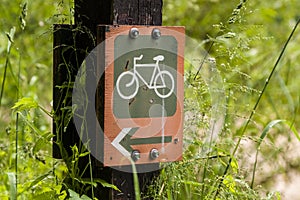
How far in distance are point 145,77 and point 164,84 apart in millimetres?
84

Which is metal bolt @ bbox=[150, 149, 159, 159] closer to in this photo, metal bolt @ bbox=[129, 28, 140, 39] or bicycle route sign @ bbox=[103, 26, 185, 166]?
bicycle route sign @ bbox=[103, 26, 185, 166]

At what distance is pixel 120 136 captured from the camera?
2.29 meters

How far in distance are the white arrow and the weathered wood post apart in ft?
0.23

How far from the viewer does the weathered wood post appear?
2322 mm

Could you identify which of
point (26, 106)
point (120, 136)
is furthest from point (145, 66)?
point (26, 106)

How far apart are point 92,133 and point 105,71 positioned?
0.74 feet

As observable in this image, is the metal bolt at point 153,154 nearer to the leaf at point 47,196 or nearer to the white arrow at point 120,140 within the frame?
the white arrow at point 120,140

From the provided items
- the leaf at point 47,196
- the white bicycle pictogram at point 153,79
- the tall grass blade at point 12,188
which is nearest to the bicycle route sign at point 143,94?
the white bicycle pictogram at point 153,79

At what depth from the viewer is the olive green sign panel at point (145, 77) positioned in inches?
89.7

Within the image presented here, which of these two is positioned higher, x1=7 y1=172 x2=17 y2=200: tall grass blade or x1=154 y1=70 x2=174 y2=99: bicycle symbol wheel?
x1=154 y1=70 x2=174 y2=99: bicycle symbol wheel

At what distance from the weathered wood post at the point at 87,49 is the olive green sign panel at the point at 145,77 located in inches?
2.7

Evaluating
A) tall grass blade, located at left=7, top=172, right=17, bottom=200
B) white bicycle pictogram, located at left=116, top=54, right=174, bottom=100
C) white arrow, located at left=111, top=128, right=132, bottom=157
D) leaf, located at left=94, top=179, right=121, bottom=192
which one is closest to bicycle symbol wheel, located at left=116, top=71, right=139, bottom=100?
white bicycle pictogram, located at left=116, top=54, right=174, bottom=100

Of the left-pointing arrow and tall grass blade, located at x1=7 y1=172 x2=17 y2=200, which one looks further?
tall grass blade, located at x1=7 y1=172 x2=17 y2=200

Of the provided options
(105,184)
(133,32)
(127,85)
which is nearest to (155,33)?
(133,32)
